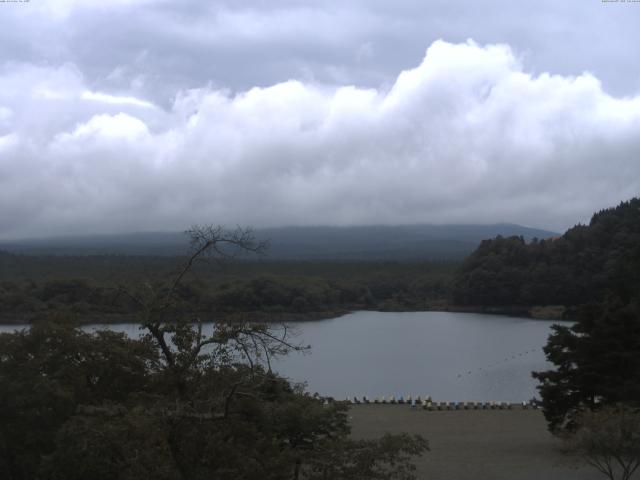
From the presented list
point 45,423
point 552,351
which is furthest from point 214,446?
point 552,351

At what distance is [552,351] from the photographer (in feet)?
49.4

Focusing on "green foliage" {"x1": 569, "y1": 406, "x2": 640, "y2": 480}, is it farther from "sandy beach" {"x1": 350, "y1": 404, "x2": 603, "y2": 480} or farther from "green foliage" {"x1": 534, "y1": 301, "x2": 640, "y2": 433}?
"green foliage" {"x1": 534, "y1": 301, "x2": 640, "y2": 433}

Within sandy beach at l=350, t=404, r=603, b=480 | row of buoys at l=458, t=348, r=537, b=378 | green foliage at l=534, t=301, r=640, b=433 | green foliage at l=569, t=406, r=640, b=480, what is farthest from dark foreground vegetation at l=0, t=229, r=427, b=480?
row of buoys at l=458, t=348, r=537, b=378

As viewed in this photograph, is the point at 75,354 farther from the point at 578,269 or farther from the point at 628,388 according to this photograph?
the point at 578,269

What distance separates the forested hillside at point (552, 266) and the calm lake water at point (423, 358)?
243 inches

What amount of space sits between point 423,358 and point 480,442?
1758cm

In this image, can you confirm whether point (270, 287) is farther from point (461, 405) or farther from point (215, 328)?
point (215, 328)

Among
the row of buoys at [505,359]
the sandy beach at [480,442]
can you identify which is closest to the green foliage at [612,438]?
the sandy beach at [480,442]

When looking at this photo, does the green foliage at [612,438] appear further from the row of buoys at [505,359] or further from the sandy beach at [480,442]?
the row of buoys at [505,359]

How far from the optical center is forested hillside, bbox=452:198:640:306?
5269cm

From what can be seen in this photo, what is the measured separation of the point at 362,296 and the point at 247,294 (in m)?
17.5

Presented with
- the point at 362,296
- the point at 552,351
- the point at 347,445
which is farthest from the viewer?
the point at 362,296

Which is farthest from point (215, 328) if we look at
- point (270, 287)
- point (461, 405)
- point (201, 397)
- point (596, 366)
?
point (270, 287)

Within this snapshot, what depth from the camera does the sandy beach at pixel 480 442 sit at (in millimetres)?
12664
